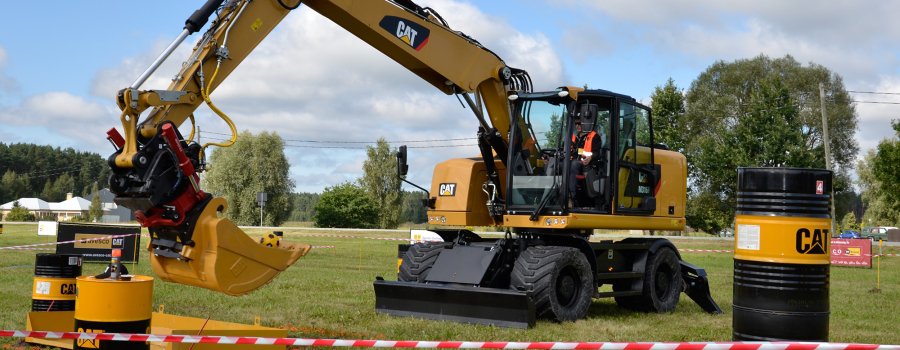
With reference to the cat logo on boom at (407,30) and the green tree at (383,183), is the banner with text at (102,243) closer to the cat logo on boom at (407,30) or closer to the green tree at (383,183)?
the cat logo on boom at (407,30)

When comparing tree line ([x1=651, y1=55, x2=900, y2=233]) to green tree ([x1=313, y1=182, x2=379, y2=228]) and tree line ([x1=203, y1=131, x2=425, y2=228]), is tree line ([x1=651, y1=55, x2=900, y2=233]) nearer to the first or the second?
tree line ([x1=203, y1=131, x2=425, y2=228])

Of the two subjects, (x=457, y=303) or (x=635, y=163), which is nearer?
(x=457, y=303)

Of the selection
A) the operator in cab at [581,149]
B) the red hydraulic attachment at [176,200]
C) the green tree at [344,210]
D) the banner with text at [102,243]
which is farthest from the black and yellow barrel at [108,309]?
the green tree at [344,210]

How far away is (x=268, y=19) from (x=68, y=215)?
118 m

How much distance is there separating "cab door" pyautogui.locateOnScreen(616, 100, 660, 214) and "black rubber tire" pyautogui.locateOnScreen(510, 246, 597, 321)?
3.61ft

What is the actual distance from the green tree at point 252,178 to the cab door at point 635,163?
62365 millimetres

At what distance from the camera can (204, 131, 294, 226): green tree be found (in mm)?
73438

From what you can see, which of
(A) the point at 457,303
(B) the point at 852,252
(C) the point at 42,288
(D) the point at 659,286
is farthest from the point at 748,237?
(B) the point at 852,252

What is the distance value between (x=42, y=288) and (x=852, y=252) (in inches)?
971

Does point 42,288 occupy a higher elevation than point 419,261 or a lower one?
lower

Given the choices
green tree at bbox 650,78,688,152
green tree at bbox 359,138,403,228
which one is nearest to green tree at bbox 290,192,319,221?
green tree at bbox 359,138,403,228

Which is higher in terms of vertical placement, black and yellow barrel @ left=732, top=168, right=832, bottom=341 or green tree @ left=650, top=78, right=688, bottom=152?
green tree @ left=650, top=78, right=688, bottom=152

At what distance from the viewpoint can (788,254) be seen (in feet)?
22.1

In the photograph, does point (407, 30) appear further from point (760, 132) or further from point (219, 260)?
point (760, 132)
